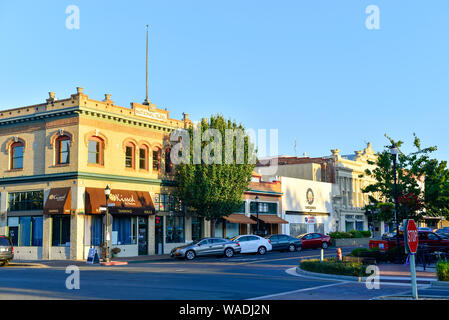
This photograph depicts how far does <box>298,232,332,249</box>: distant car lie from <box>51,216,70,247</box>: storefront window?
1807 cm

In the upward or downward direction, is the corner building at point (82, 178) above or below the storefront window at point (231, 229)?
above

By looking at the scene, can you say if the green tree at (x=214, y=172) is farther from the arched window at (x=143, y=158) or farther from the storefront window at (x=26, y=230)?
the storefront window at (x=26, y=230)

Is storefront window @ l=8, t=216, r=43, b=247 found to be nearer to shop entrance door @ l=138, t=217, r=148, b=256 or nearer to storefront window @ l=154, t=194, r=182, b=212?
shop entrance door @ l=138, t=217, r=148, b=256

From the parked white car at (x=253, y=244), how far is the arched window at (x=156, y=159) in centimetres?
847

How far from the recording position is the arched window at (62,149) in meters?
36.4

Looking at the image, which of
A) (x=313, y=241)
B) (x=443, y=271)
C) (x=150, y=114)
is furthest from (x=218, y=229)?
(x=443, y=271)

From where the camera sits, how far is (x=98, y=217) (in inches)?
1433

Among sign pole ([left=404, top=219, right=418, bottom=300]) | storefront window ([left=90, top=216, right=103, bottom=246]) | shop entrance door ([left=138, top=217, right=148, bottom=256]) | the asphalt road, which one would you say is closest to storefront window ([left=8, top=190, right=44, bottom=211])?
storefront window ([left=90, top=216, right=103, bottom=246])

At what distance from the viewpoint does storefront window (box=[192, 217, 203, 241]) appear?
1721 inches

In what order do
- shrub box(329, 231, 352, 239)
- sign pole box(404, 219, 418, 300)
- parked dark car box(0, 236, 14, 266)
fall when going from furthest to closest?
shrub box(329, 231, 352, 239)
parked dark car box(0, 236, 14, 266)
sign pole box(404, 219, 418, 300)

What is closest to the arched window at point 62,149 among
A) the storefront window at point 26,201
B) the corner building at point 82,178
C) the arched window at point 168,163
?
the corner building at point 82,178

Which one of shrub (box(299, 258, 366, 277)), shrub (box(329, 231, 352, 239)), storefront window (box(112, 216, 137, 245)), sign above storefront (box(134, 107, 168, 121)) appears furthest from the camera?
shrub (box(329, 231, 352, 239))
